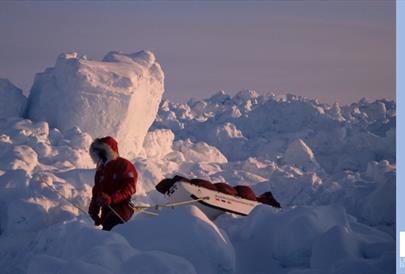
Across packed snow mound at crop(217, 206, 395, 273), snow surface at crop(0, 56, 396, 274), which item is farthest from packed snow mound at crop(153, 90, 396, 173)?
packed snow mound at crop(217, 206, 395, 273)

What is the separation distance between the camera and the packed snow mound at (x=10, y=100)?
1283cm

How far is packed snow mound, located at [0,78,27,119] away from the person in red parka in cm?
927

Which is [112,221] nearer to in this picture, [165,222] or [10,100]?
[165,222]

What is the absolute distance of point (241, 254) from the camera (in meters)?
3.87

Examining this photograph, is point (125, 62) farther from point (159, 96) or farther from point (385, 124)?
point (385, 124)

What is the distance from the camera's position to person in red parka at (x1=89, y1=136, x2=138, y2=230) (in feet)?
13.3

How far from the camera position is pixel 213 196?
6.86 m

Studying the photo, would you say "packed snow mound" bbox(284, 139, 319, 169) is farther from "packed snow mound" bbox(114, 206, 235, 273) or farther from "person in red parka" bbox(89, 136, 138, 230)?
"packed snow mound" bbox(114, 206, 235, 273)

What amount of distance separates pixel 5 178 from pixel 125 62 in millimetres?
7805

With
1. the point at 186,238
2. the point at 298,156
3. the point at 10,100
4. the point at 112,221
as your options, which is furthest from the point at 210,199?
the point at 298,156

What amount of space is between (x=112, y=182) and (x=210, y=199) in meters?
2.79

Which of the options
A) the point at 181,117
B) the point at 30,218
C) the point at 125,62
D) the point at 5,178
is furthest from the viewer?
the point at 181,117

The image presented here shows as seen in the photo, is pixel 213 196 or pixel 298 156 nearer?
pixel 213 196

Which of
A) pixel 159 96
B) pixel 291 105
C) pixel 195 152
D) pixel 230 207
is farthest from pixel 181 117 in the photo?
pixel 230 207
